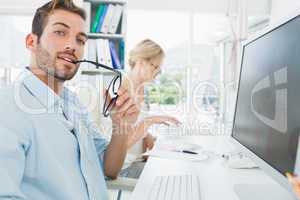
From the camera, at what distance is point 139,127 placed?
6.34 ft

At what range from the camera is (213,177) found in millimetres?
1011

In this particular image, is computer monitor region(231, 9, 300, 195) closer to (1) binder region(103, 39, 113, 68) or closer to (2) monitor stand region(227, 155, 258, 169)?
(2) monitor stand region(227, 155, 258, 169)

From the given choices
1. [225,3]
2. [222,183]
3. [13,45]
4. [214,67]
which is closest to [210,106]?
[214,67]

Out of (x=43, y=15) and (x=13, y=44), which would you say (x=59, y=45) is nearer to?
(x=43, y=15)

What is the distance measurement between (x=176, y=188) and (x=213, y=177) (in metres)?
0.21

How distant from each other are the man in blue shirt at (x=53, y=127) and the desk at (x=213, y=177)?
0.60 feet

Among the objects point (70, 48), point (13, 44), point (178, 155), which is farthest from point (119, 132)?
point (13, 44)

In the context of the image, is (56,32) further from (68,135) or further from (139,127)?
(139,127)

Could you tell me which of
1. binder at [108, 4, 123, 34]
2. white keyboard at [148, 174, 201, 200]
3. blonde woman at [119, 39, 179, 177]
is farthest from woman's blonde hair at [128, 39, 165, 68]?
white keyboard at [148, 174, 201, 200]

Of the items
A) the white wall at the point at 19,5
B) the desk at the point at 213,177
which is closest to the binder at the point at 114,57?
the white wall at the point at 19,5

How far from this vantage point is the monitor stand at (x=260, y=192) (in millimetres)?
785

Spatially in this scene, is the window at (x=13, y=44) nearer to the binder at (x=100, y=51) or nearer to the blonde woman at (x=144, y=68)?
the binder at (x=100, y=51)

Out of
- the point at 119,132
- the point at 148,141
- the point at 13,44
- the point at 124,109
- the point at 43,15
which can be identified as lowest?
the point at 148,141

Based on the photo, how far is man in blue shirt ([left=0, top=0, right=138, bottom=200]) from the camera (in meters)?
0.80
